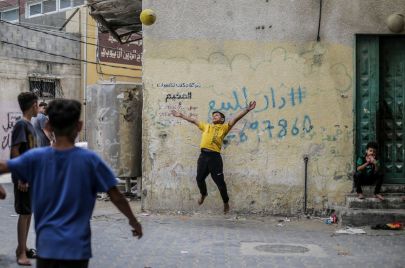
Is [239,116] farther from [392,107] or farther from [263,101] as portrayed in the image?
[392,107]

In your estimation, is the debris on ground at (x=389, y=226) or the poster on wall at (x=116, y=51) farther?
the poster on wall at (x=116, y=51)

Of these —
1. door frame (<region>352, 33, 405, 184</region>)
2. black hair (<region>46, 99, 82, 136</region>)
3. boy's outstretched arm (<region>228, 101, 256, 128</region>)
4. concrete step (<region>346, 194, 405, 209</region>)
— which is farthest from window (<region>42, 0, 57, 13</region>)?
black hair (<region>46, 99, 82, 136</region>)

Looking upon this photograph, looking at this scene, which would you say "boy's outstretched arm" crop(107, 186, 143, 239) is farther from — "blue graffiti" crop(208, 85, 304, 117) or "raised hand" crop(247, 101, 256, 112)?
"blue graffiti" crop(208, 85, 304, 117)

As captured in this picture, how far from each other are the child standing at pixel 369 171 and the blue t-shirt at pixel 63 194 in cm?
684

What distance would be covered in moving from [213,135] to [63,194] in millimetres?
6548

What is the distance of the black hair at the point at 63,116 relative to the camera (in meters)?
3.75

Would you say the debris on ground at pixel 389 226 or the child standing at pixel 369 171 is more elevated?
the child standing at pixel 369 171

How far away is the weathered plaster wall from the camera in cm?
1045

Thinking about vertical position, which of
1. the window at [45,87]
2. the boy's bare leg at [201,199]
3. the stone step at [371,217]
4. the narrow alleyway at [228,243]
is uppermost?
the window at [45,87]

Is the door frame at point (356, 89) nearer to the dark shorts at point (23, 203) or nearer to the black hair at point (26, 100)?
the black hair at point (26, 100)

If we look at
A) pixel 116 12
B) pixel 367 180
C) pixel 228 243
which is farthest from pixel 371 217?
pixel 116 12

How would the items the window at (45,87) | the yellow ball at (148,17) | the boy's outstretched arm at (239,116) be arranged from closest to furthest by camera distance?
the boy's outstretched arm at (239,116)
the yellow ball at (148,17)
the window at (45,87)

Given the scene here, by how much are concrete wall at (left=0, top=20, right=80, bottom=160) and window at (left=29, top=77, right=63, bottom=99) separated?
18 centimetres

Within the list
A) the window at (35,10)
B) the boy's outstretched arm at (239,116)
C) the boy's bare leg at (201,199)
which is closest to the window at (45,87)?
the window at (35,10)
